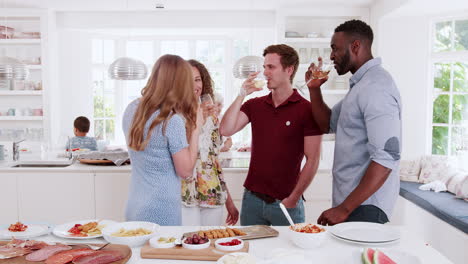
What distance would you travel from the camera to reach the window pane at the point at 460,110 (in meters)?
5.10

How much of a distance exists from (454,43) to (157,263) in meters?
4.85

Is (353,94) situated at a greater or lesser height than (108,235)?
greater

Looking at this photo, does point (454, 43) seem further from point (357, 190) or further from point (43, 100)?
point (43, 100)

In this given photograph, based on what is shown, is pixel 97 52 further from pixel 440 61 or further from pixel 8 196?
pixel 440 61

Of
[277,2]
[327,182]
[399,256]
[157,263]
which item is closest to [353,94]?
[399,256]

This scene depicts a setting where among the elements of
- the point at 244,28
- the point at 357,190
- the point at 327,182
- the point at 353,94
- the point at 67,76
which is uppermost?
the point at 244,28

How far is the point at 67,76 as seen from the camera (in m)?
7.03

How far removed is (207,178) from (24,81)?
5.35 metres

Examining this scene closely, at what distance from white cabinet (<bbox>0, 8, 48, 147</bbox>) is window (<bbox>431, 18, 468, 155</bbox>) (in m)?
5.36

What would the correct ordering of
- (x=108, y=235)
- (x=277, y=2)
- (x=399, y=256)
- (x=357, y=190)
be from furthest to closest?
1. (x=277, y=2)
2. (x=357, y=190)
3. (x=108, y=235)
4. (x=399, y=256)

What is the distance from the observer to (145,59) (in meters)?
7.77

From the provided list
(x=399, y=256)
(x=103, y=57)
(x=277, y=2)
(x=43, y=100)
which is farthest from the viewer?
(x=103, y=57)

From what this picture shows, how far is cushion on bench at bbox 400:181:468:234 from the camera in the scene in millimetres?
3309

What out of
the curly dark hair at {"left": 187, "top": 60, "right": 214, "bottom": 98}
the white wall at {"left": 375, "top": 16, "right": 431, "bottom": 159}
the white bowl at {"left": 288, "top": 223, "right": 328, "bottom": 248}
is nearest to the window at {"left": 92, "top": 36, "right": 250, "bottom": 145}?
the white wall at {"left": 375, "top": 16, "right": 431, "bottom": 159}
